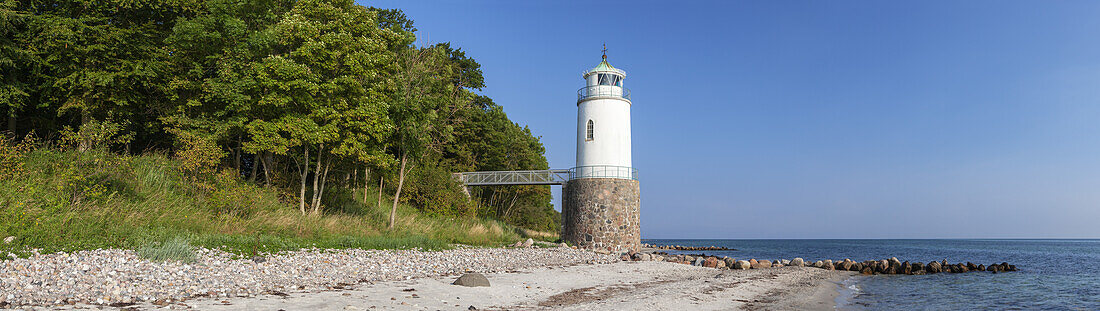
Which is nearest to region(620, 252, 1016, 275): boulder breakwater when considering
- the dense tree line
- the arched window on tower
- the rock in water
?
the arched window on tower

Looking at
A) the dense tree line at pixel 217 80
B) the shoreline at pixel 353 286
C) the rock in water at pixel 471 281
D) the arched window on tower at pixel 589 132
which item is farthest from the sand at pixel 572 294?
the arched window on tower at pixel 589 132

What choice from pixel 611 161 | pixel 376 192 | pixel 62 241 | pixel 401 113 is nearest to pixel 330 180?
pixel 376 192

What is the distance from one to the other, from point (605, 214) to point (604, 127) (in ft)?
16.5

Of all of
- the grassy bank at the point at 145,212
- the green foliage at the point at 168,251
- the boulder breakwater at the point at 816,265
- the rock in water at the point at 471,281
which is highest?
the grassy bank at the point at 145,212

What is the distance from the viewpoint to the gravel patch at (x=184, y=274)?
8.61m

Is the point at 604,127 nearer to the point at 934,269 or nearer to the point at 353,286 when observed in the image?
the point at 934,269

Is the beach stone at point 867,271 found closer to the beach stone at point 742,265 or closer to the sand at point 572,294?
the beach stone at point 742,265

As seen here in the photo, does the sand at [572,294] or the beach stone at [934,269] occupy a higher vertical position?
the sand at [572,294]

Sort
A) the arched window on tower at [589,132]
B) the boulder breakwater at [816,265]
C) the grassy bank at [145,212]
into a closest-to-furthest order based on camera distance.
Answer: the grassy bank at [145,212] < the boulder breakwater at [816,265] < the arched window on tower at [589,132]

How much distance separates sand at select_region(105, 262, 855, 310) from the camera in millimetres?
9339

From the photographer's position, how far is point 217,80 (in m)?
21.7

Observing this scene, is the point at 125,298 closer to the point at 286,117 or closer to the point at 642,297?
the point at 642,297

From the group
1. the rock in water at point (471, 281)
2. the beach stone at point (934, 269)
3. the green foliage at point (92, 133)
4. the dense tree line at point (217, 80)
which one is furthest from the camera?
the beach stone at point (934, 269)

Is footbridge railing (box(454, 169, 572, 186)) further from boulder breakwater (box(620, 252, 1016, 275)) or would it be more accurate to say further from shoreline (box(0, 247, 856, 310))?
shoreline (box(0, 247, 856, 310))
